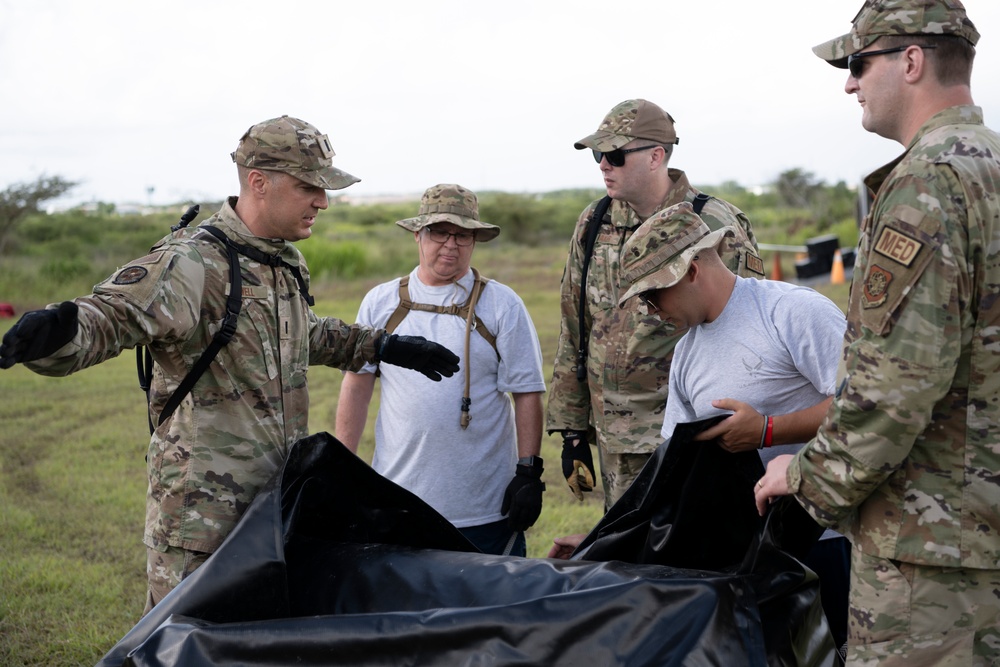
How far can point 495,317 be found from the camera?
376 cm

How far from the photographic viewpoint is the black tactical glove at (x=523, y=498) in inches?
140

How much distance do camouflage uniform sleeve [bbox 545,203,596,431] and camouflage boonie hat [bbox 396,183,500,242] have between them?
354mm

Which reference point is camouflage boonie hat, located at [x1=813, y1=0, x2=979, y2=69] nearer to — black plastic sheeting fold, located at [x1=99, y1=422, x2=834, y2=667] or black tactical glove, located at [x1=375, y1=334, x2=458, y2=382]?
black plastic sheeting fold, located at [x1=99, y1=422, x2=834, y2=667]

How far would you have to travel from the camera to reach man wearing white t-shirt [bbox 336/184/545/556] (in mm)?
3670

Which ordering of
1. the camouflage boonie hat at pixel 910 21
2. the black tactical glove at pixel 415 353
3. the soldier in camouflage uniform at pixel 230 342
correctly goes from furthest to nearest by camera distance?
1. the black tactical glove at pixel 415 353
2. the soldier in camouflage uniform at pixel 230 342
3. the camouflage boonie hat at pixel 910 21

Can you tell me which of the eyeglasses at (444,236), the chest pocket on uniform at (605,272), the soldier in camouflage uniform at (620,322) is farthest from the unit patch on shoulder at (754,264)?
the eyeglasses at (444,236)

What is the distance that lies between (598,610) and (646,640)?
0.35 feet

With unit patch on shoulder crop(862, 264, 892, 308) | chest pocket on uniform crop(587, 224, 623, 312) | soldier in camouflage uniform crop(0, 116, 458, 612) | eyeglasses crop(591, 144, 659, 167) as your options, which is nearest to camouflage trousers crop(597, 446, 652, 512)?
chest pocket on uniform crop(587, 224, 623, 312)

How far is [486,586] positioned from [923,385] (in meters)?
→ 1.01

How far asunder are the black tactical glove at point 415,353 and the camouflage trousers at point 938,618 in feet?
6.00

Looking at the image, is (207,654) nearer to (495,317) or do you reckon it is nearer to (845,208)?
(495,317)

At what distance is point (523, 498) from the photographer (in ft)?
11.7

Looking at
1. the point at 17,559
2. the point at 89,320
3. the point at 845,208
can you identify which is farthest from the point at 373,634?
the point at 845,208

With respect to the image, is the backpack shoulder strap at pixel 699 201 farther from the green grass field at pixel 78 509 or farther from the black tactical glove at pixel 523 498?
the green grass field at pixel 78 509
